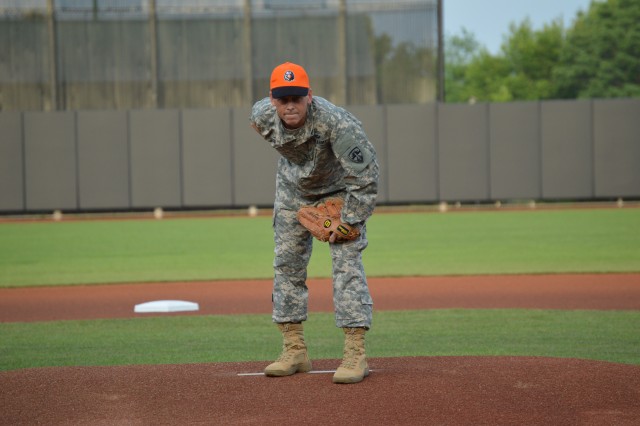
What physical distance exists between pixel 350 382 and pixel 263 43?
85.9ft

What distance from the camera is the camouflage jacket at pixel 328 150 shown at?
18.4 ft

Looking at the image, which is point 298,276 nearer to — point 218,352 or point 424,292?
point 218,352

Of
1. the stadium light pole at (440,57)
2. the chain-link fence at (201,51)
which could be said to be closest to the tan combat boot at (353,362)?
the stadium light pole at (440,57)

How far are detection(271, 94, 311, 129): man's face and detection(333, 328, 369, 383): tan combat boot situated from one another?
4.26 ft

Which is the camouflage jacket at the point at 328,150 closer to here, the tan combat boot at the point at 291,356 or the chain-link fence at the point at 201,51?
the tan combat boot at the point at 291,356

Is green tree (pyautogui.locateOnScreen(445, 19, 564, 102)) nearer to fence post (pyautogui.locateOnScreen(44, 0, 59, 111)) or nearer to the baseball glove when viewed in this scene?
fence post (pyautogui.locateOnScreen(44, 0, 59, 111))

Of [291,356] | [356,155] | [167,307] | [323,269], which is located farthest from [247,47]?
[356,155]

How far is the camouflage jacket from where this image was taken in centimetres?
561

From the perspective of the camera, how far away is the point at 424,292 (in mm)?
12008

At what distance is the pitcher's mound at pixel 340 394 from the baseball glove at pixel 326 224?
84cm

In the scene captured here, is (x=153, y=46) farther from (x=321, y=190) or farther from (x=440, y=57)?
(x=321, y=190)

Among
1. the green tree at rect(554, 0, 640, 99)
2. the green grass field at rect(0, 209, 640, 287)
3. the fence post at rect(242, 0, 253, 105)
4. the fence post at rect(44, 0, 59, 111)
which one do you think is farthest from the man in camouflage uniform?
the green tree at rect(554, 0, 640, 99)

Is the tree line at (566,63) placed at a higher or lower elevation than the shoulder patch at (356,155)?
higher

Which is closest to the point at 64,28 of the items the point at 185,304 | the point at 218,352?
the point at 185,304
